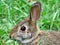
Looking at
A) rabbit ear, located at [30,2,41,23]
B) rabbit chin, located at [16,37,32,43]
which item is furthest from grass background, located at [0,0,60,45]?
rabbit ear, located at [30,2,41,23]

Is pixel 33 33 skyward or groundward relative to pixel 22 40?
skyward

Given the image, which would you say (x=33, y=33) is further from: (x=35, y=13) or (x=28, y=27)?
(x=35, y=13)

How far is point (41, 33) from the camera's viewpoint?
11.7 m

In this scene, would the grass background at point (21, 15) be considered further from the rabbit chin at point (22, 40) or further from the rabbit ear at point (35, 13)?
the rabbit ear at point (35, 13)

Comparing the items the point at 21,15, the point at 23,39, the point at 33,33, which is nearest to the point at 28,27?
the point at 33,33

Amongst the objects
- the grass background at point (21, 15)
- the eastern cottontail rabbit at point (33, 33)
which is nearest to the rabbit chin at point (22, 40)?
the eastern cottontail rabbit at point (33, 33)

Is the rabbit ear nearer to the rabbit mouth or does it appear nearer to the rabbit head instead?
the rabbit head

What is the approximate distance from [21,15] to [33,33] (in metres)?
1.02

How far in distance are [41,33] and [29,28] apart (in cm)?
24

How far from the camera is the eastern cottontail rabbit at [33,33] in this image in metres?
11.5

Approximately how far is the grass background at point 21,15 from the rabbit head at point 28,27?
298 millimetres

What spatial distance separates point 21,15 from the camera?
41.3ft

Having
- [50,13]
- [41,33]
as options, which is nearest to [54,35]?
[41,33]

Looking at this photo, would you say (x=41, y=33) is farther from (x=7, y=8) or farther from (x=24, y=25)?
(x=7, y=8)
